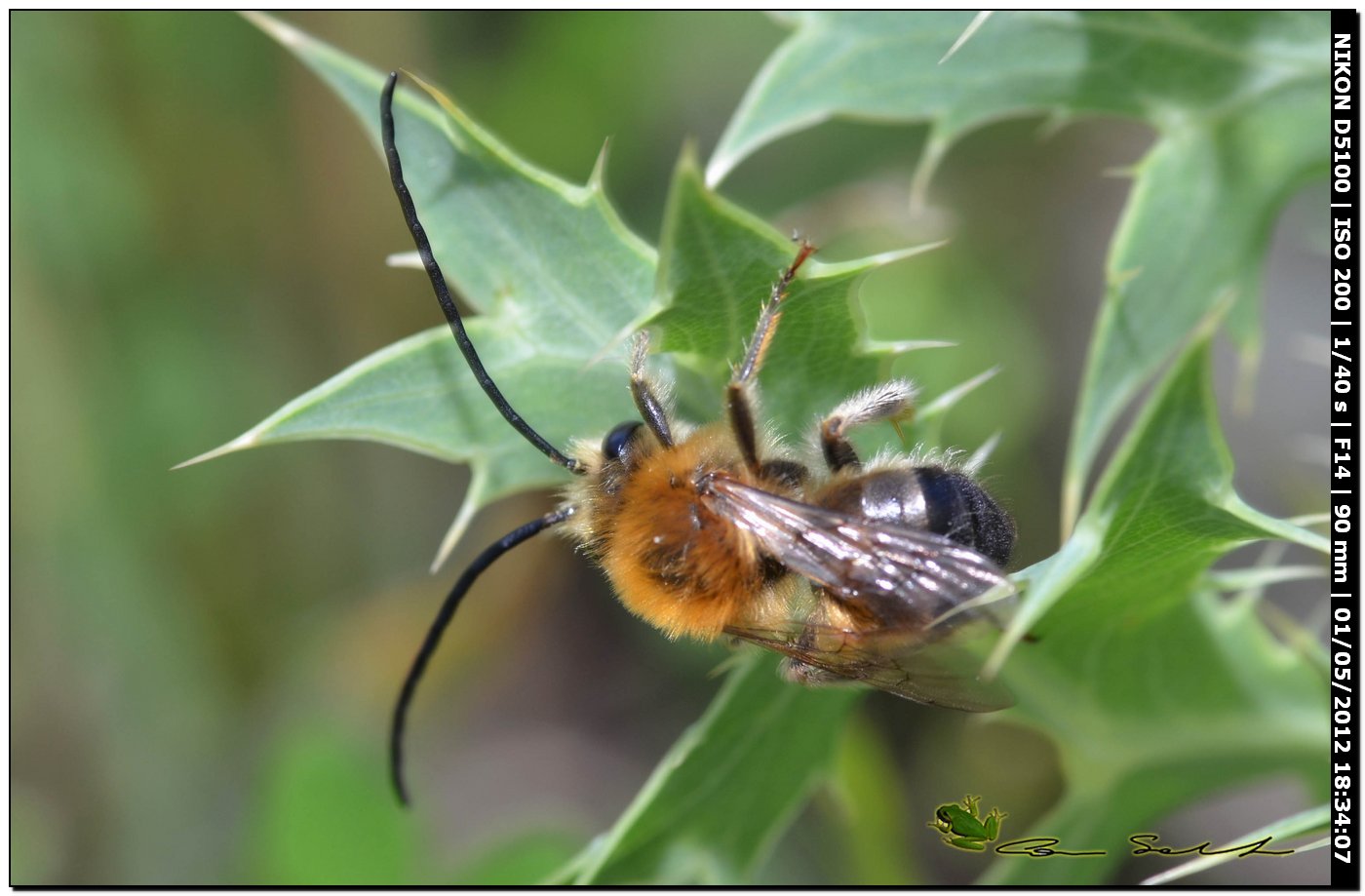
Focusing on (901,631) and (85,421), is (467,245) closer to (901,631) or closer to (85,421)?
(901,631)

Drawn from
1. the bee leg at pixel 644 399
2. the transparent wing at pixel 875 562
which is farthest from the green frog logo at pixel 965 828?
the bee leg at pixel 644 399

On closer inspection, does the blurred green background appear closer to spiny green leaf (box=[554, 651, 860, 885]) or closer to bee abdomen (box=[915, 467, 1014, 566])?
spiny green leaf (box=[554, 651, 860, 885])

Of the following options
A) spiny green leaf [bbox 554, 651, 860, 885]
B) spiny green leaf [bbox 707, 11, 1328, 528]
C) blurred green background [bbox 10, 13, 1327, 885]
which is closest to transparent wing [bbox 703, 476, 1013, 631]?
spiny green leaf [bbox 554, 651, 860, 885]

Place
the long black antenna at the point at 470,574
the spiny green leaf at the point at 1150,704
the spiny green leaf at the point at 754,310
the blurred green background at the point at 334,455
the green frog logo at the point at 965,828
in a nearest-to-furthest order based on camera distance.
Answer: the spiny green leaf at the point at 754,310 → the green frog logo at the point at 965,828 → the long black antenna at the point at 470,574 → the spiny green leaf at the point at 1150,704 → the blurred green background at the point at 334,455

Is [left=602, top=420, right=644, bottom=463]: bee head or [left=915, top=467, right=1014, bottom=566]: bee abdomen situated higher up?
[left=602, top=420, right=644, bottom=463]: bee head

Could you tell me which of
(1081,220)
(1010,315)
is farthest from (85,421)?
(1081,220)

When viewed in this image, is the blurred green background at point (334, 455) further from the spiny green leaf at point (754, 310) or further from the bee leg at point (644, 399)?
the bee leg at point (644, 399)

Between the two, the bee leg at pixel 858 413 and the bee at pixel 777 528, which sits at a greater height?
the bee leg at pixel 858 413
